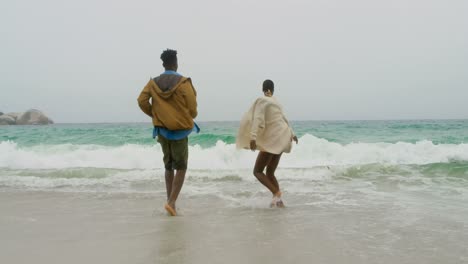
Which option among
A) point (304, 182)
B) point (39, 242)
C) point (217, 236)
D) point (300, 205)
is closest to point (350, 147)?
point (304, 182)

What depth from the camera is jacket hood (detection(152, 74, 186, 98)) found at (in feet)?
13.8

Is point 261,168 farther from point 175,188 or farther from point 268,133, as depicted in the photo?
point 175,188

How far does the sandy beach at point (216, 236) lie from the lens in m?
2.76

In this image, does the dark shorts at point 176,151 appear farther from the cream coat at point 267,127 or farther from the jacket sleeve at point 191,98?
the cream coat at point 267,127

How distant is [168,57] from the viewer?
4395mm

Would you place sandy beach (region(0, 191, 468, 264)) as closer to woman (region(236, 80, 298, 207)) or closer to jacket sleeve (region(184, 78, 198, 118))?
woman (region(236, 80, 298, 207))

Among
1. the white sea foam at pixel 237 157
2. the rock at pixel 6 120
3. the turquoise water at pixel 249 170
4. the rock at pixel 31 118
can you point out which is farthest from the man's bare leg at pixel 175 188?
the rock at pixel 31 118

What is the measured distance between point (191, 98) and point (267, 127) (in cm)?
122

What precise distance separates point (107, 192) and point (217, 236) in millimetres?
3317

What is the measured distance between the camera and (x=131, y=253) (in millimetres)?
2834

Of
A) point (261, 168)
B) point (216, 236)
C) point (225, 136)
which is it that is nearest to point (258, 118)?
point (261, 168)

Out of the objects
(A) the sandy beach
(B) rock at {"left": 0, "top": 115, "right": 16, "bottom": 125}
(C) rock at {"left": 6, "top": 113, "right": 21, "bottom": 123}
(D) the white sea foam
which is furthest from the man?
(C) rock at {"left": 6, "top": 113, "right": 21, "bottom": 123}

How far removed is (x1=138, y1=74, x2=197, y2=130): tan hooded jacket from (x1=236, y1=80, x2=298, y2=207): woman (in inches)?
36.9

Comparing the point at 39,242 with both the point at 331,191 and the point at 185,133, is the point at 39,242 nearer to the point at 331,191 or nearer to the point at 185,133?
the point at 185,133
